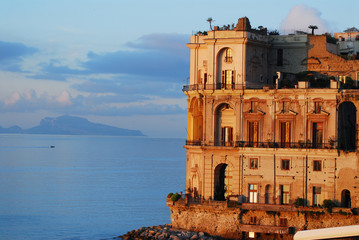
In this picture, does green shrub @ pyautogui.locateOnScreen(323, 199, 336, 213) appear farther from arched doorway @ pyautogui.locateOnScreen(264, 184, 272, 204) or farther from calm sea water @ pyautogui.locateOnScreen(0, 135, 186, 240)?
calm sea water @ pyautogui.locateOnScreen(0, 135, 186, 240)

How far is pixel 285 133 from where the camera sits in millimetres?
62188

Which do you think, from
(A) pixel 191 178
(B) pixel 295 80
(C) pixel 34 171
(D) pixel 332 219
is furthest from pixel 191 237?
(C) pixel 34 171

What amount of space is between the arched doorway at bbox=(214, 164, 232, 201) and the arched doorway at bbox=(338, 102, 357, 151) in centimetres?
1118

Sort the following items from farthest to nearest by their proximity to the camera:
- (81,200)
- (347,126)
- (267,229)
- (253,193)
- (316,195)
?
(81,200) < (253,193) < (347,126) < (316,195) < (267,229)

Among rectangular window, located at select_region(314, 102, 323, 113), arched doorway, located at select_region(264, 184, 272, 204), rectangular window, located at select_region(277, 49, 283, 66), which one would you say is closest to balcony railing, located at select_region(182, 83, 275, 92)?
rectangular window, located at select_region(277, 49, 283, 66)

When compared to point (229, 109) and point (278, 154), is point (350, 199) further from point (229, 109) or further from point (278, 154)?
point (229, 109)

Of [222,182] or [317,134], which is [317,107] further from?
[222,182]

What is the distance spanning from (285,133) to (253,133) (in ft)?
9.75

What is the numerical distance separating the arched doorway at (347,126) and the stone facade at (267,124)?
3.5 inches

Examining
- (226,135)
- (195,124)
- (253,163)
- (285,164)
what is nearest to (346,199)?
(285,164)

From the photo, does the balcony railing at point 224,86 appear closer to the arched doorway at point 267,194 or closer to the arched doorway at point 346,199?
the arched doorway at point 267,194

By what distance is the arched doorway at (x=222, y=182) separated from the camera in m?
65.8

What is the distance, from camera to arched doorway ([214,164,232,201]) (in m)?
65.8

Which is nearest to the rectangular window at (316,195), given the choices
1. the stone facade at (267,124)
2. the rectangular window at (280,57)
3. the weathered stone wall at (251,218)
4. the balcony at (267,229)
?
the stone facade at (267,124)
